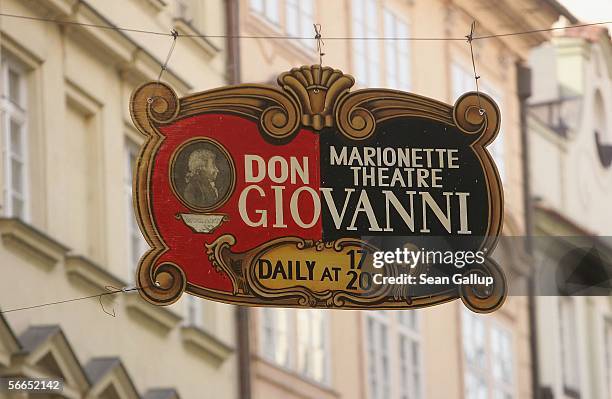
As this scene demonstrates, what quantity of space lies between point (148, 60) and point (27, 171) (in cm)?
221

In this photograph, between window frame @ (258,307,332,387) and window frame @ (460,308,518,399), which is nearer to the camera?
window frame @ (258,307,332,387)

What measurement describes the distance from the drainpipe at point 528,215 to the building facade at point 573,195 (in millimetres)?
88

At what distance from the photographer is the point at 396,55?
74.7ft

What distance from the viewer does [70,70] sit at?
1784 centimetres

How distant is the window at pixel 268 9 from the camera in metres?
20.4

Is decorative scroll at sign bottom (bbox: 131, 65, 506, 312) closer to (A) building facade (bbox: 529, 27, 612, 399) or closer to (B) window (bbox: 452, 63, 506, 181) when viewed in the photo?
(B) window (bbox: 452, 63, 506, 181)

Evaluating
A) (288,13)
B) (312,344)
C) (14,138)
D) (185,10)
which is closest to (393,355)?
(312,344)

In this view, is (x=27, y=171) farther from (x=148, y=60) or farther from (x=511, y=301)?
(x=511, y=301)

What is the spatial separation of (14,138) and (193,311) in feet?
10.1

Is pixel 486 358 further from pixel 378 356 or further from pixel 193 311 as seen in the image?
pixel 193 311

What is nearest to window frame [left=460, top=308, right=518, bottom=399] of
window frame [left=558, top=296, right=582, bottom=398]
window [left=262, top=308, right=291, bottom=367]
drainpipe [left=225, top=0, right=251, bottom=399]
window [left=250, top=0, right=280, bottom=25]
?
window frame [left=558, top=296, right=582, bottom=398]

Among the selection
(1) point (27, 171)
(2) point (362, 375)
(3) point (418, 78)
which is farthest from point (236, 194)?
(3) point (418, 78)

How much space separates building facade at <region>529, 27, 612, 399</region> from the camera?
24.6 m

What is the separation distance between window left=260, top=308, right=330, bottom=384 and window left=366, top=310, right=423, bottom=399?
0.74 meters
